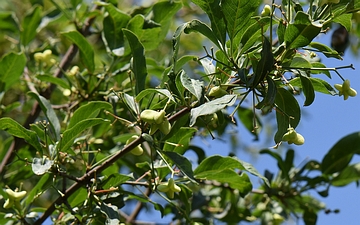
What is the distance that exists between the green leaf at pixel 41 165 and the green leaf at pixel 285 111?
2.15 ft

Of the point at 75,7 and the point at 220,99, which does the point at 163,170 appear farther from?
the point at 75,7

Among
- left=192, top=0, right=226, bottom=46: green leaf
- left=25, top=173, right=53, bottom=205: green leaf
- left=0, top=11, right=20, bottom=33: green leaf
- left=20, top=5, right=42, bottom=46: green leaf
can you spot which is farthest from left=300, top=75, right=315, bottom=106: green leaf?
left=0, top=11, right=20, bottom=33: green leaf

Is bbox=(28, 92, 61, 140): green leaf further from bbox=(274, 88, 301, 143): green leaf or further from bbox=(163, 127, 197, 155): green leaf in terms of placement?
bbox=(274, 88, 301, 143): green leaf

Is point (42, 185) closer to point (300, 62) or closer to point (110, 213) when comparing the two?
point (110, 213)

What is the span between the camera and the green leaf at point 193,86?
1.45 meters

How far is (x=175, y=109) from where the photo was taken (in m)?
1.59

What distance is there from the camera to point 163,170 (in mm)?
1868

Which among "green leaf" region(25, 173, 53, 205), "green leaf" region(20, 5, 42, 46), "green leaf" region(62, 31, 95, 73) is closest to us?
"green leaf" region(25, 173, 53, 205)

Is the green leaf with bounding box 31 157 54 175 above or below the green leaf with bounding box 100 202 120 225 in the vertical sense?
above

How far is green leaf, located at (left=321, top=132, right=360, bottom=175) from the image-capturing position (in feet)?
7.83

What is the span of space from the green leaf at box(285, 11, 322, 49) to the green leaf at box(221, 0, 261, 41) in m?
0.14

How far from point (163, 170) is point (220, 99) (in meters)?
0.54

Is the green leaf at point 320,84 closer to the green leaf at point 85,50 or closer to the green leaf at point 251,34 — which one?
the green leaf at point 251,34

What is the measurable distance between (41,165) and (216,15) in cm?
66
